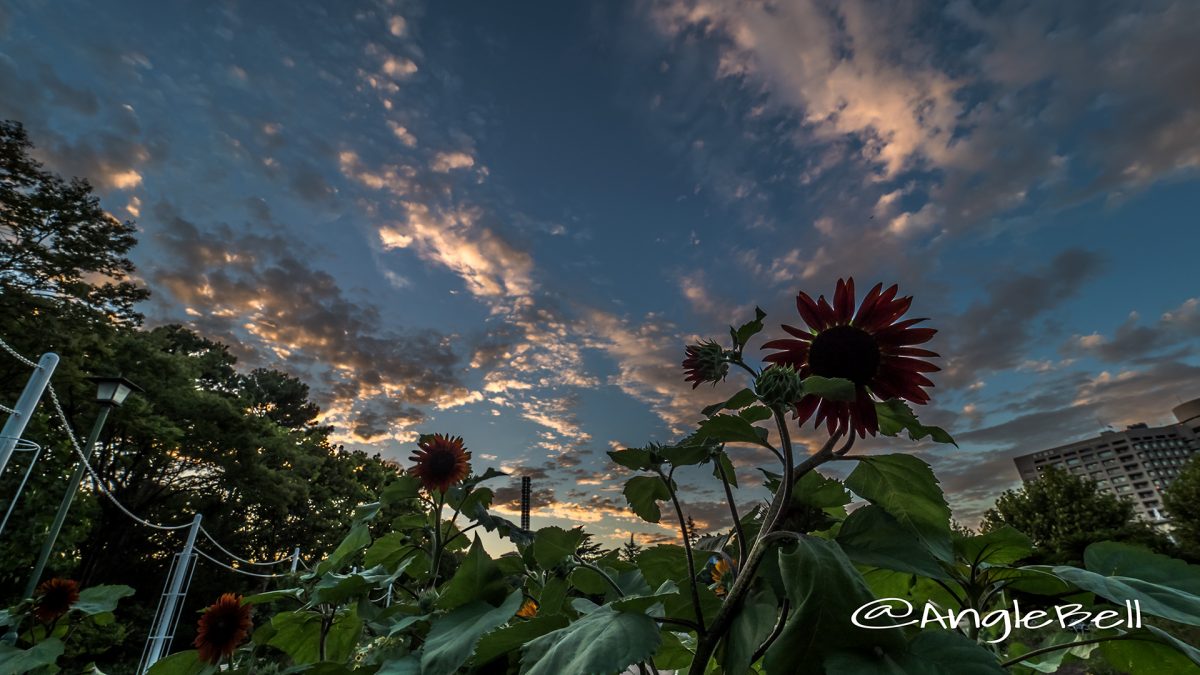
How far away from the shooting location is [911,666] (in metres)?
0.66

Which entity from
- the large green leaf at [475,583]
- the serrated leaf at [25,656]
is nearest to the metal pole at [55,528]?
the serrated leaf at [25,656]

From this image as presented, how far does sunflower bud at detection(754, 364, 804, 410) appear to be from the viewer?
88cm

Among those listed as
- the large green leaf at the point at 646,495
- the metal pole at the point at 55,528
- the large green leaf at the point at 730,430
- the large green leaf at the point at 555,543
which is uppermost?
the metal pole at the point at 55,528

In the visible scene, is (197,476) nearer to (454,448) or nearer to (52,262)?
(52,262)

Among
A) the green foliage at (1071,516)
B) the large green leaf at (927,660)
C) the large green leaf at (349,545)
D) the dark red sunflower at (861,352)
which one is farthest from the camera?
the green foliage at (1071,516)

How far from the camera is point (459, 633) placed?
97 centimetres

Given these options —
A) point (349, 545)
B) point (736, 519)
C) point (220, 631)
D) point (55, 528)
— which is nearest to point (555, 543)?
point (736, 519)

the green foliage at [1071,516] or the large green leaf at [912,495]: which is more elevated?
the green foliage at [1071,516]

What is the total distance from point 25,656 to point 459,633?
269cm

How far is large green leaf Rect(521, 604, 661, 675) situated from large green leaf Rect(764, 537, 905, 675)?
0.15 metres

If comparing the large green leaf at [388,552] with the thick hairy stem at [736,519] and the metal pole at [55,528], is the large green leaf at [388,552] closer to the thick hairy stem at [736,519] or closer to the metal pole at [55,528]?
the thick hairy stem at [736,519]

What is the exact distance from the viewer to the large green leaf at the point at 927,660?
627 mm

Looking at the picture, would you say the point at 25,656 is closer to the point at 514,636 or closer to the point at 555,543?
the point at 555,543

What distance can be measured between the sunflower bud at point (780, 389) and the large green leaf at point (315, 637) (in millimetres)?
1395
